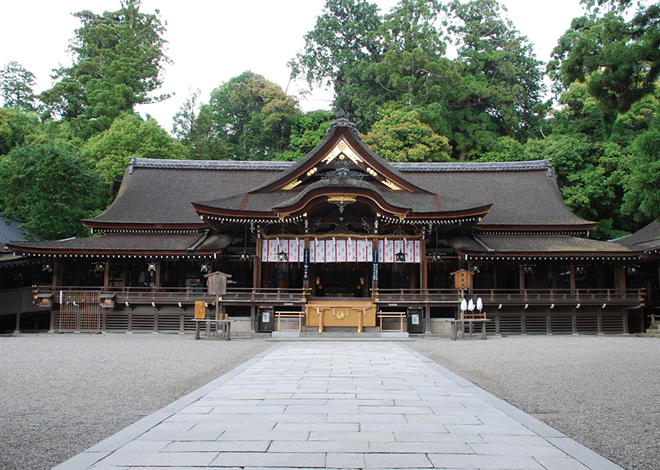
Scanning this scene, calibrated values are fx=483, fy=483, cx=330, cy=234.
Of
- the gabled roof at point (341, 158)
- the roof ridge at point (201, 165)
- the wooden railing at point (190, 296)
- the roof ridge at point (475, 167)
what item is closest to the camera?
the wooden railing at point (190, 296)

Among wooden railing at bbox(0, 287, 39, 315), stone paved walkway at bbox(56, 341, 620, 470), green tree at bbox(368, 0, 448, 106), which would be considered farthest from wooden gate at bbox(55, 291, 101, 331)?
green tree at bbox(368, 0, 448, 106)

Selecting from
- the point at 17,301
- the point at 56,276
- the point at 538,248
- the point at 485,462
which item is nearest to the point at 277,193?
A: the point at 56,276

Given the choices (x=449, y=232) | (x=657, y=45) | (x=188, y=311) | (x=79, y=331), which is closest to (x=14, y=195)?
(x=79, y=331)

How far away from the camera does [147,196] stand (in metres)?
26.0

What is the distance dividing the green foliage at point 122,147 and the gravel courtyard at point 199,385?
21.1 m

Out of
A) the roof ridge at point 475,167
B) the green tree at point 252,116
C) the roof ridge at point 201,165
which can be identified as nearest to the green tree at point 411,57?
the green tree at point 252,116

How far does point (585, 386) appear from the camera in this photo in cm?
811

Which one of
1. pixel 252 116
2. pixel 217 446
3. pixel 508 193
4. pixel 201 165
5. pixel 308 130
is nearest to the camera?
pixel 217 446

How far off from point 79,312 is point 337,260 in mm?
11153

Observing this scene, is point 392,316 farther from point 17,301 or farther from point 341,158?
point 17,301

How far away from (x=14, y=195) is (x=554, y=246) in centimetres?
2812

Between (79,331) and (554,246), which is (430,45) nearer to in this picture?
(554,246)

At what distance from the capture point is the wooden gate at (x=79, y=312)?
20.3 meters

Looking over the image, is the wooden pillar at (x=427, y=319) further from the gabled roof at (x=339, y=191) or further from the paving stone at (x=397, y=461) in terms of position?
the paving stone at (x=397, y=461)
